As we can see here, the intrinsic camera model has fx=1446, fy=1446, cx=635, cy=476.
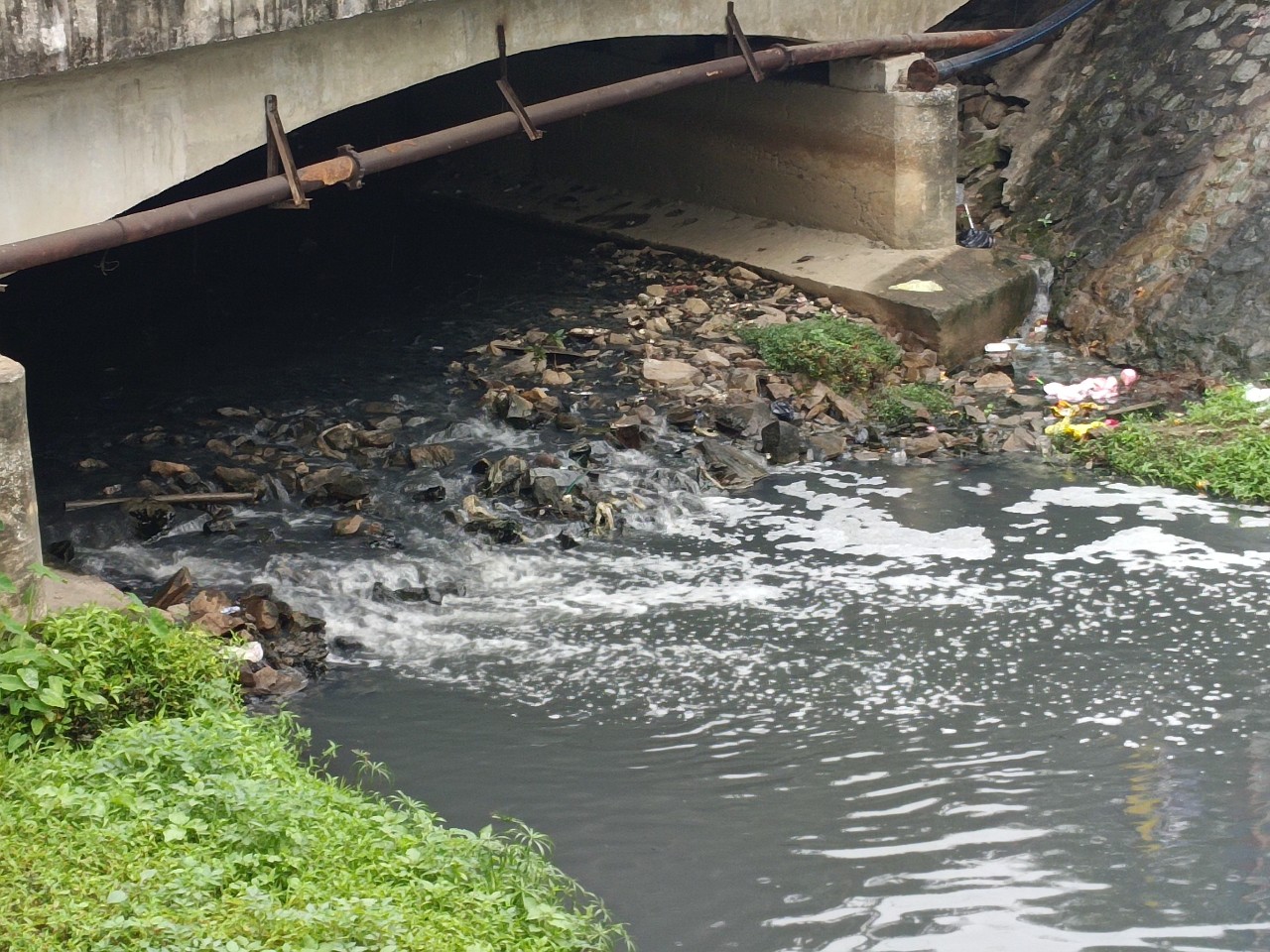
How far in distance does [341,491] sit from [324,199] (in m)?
7.29

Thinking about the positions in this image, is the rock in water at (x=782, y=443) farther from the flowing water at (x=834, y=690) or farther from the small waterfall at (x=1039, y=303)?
the small waterfall at (x=1039, y=303)

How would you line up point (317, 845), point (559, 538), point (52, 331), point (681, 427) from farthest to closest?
1. point (52, 331)
2. point (681, 427)
3. point (559, 538)
4. point (317, 845)

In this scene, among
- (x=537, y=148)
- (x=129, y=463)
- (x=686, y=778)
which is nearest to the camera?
(x=686, y=778)

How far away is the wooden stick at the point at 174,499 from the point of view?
838 cm

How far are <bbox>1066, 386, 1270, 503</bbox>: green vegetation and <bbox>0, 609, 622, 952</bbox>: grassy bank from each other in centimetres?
532

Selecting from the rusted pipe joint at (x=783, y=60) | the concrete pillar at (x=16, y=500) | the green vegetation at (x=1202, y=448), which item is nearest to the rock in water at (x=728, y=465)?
the green vegetation at (x=1202, y=448)

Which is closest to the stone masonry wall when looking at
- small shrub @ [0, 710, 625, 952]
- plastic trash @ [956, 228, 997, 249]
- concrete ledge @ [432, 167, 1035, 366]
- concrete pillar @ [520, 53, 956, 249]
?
plastic trash @ [956, 228, 997, 249]

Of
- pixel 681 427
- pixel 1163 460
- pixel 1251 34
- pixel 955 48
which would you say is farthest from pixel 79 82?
pixel 1251 34

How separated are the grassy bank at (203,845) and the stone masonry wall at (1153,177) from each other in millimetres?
7361

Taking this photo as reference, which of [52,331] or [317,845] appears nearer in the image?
[317,845]

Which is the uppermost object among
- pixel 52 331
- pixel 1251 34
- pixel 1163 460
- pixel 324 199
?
pixel 1251 34

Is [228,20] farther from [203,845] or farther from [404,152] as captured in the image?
[203,845]

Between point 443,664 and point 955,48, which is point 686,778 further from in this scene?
point 955,48

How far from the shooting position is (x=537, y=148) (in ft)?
48.5
